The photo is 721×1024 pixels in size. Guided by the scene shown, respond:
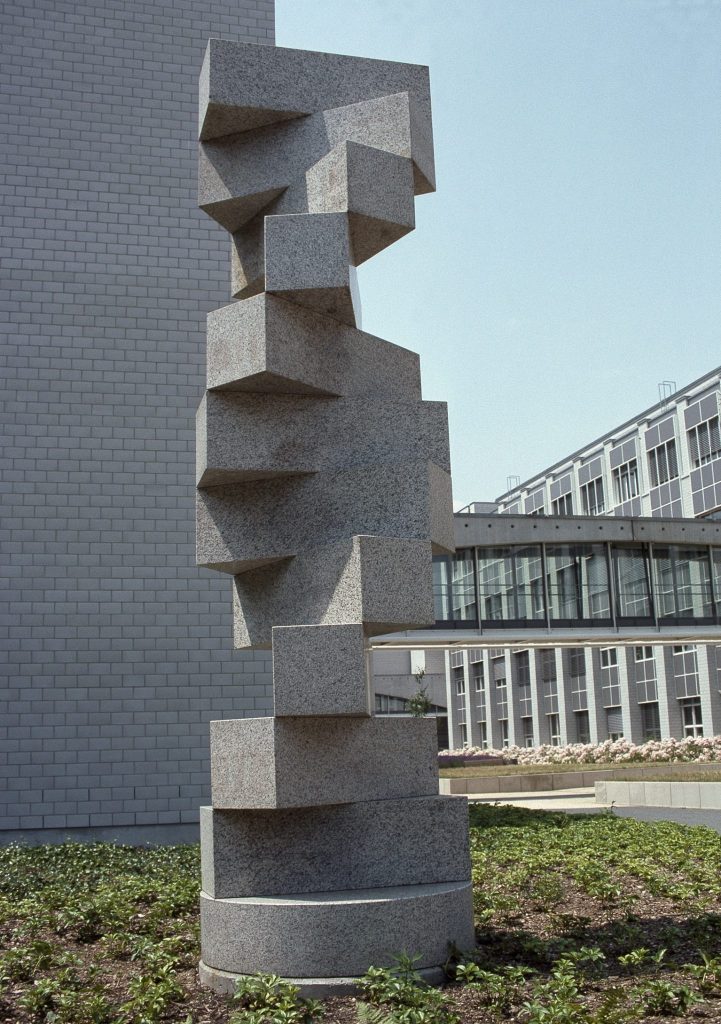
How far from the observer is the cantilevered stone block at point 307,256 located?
642 centimetres

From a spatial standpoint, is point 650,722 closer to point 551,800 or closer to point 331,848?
point 551,800

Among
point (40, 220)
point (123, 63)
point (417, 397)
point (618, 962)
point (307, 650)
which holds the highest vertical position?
point (123, 63)

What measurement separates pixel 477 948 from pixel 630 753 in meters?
28.6

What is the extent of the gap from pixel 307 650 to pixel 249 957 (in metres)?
1.67

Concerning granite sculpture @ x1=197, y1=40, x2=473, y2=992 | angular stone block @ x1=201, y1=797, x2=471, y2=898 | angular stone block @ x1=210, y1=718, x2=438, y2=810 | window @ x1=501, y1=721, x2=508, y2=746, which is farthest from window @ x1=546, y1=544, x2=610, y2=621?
window @ x1=501, y1=721, x2=508, y2=746

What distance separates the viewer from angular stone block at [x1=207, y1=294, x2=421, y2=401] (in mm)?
6340

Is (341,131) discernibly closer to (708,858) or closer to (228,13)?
(708,858)

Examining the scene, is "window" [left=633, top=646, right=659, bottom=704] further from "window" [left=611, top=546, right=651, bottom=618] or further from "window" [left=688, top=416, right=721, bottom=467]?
"window" [left=611, top=546, right=651, bottom=618]

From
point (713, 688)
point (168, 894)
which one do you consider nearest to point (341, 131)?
point (168, 894)

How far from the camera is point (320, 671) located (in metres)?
5.86

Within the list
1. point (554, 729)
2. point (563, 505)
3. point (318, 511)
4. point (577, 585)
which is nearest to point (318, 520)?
point (318, 511)

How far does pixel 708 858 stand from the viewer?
939 cm

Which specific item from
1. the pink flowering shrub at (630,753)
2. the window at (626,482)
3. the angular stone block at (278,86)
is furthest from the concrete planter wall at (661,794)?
the window at (626,482)

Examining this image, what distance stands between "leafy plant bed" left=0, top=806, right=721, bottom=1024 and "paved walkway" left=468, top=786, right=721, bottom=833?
6.19 metres
